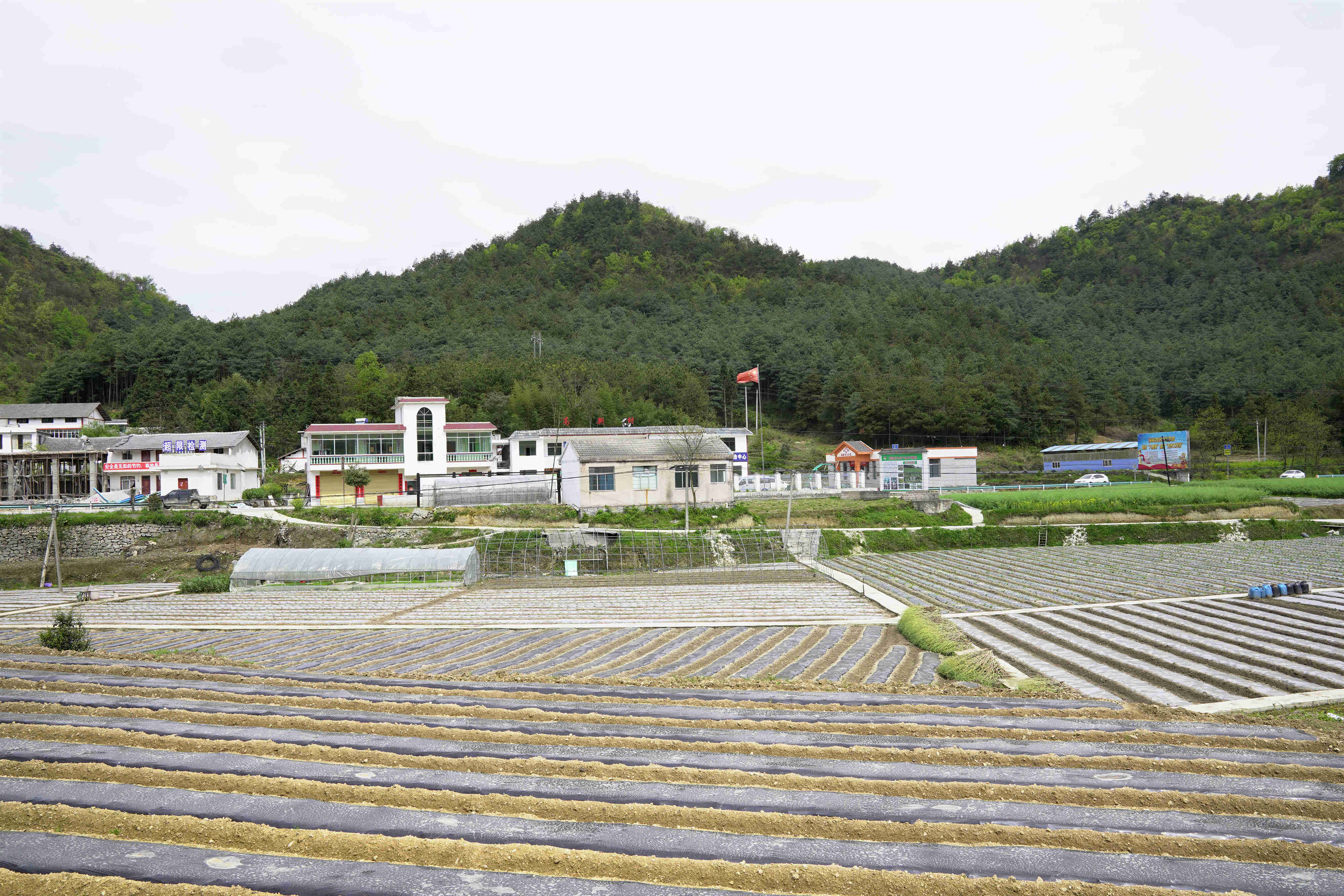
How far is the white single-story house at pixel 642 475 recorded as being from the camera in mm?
31969

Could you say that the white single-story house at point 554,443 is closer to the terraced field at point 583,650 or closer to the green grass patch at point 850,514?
the green grass patch at point 850,514

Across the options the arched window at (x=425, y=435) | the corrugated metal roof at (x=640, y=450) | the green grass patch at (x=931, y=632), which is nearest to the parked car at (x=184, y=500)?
the arched window at (x=425, y=435)

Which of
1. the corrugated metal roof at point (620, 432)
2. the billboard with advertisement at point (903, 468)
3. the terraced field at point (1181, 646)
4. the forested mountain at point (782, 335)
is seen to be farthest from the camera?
the forested mountain at point (782, 335)

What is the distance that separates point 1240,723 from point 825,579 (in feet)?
49.7

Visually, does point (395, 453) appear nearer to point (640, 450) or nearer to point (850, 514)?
point (640, 450)

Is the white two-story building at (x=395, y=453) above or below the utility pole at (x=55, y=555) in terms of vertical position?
above

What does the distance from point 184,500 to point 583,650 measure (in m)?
32.0

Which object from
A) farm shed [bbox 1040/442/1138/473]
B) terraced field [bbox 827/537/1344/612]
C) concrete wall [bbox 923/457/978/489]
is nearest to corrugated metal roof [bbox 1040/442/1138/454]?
farm shed [bbox 1040/442/1138/473]

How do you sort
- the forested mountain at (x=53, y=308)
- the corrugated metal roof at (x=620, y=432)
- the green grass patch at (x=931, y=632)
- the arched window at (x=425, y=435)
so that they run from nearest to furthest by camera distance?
the green grass patch at (x=931, y=632)
the corrugated metal roof at (x=620, y=432)
the arched window at (x=425, y=435)
the forested mountain at (x=53, y=308)

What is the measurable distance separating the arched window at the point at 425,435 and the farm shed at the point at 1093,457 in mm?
43768

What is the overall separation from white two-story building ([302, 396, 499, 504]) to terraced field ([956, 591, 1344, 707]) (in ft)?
102

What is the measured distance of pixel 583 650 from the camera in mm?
13750

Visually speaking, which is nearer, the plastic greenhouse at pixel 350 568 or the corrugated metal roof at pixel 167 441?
the plastic greenhouse at pixel 350 568

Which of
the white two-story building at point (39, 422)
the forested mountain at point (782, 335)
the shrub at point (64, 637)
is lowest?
the shrub at point (64, 637)
